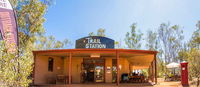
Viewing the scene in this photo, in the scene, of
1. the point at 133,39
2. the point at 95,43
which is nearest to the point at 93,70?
the point at 95,43

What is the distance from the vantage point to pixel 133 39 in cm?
3506

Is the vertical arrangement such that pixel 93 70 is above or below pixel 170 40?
below

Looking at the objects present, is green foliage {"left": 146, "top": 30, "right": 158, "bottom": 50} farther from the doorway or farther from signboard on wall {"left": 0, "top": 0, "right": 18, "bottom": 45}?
signboard on wall {"left": 0, "top": 0, "right": 18, "bottom": 45}

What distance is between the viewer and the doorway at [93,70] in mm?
16641

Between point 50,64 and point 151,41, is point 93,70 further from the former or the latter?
point 151,41

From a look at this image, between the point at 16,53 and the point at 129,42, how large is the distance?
Result: 31.0m

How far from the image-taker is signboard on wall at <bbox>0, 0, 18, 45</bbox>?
17.8 ft

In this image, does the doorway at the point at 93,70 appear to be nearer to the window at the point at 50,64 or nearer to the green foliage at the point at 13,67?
the window at the point at 50,64

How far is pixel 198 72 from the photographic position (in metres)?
13.7

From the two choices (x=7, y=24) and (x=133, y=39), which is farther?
(x=133, y=39)

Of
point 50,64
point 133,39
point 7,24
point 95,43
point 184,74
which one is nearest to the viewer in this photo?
point 7,24

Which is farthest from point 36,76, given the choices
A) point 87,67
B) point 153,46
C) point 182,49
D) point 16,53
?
point 182,49

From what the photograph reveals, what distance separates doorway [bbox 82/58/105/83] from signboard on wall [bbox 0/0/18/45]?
11200 millimetres

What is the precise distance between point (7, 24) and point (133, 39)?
30.7 meters
